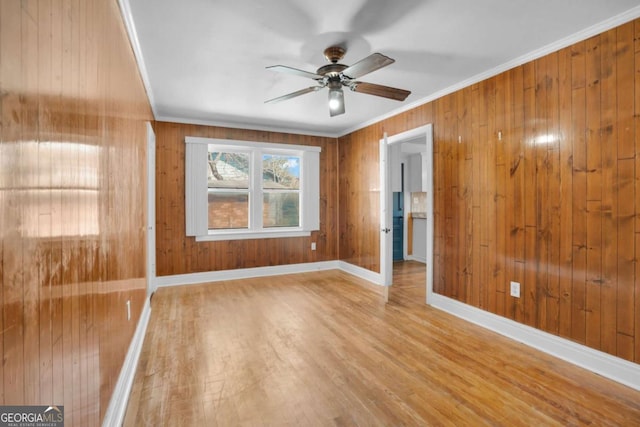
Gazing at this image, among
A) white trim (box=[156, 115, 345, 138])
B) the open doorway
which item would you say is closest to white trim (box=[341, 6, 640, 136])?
the open doorway

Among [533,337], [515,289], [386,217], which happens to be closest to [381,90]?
[386,217]

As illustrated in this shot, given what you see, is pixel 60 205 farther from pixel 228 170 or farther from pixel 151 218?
pixel 228 170

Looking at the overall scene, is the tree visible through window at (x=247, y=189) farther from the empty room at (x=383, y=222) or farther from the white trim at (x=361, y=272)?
the white trim at (x=361, y=272)

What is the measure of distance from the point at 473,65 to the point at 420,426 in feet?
10.0

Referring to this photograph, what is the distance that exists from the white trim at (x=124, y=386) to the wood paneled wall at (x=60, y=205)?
8 centimetres

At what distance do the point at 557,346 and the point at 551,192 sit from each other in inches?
50.3

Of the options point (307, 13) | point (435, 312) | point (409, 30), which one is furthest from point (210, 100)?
point (435, 312)

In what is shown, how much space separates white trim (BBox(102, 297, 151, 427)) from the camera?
1.62 meters

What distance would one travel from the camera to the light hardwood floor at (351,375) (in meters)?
1.83

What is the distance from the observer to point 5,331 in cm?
69

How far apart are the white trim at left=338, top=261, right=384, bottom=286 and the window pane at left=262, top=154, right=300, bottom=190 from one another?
1.69m

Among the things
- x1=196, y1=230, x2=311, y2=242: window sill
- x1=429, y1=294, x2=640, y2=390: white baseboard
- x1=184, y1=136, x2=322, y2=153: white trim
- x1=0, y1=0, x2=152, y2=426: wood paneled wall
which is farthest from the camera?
x1=196, y1=230, x2=311, y2=242: window sill

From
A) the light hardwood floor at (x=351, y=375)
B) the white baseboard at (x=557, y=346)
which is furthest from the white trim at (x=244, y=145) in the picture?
the white baseboard at (x=557, y=346)

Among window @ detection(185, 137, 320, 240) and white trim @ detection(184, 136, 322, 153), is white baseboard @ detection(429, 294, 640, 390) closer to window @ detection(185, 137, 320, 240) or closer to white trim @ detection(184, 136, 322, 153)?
window @ detection(185, 137, 320, 240)
